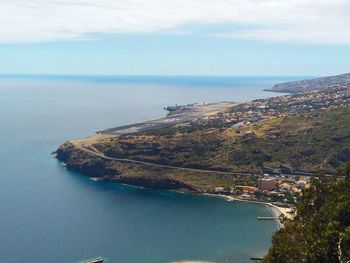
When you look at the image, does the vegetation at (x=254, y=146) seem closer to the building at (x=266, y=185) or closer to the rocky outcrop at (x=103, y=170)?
the rocky outcrop at (x=103, y=170)

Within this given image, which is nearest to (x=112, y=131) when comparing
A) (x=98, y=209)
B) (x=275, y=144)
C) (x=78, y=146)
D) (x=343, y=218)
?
(x=78, y=146)

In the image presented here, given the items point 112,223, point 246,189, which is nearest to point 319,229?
point 112,223

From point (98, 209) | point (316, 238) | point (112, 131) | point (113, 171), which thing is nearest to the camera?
→ point (316, 238)

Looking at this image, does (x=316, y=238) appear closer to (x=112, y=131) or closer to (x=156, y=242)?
(x=156, y=242)

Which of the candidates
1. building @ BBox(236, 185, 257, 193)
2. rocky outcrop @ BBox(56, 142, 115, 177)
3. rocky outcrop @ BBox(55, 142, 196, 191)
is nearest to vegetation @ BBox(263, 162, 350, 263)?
building @ BBox(236, 185, 257, 193)

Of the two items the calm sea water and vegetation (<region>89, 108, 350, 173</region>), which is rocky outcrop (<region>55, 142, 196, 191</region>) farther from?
vegetation (<region>89, 108, 350, 173</region>)

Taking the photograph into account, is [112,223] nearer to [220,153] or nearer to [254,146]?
[220,153]
